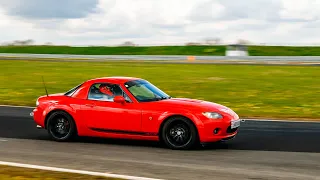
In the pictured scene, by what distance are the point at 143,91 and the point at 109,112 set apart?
2.64 ft

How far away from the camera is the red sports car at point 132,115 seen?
33.4 ft

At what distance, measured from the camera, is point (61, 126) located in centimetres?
1138

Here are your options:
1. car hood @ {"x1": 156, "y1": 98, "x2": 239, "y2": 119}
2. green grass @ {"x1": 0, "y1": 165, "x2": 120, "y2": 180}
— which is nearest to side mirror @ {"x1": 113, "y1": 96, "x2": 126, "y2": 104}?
car hood @ {"x1": 156, "y1": 98, "x2": 239, "y2": 119}

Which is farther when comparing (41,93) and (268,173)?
(41,93)

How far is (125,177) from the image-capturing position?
7.72 metres

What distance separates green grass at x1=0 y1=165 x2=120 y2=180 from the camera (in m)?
7.72

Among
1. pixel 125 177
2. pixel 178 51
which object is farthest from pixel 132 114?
pixel 178 51

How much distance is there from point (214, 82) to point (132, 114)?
1624 cm

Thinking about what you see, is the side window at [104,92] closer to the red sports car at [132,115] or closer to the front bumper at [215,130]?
the red sports car at [132,115]

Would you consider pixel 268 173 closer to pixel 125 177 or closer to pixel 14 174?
pixel 125 177

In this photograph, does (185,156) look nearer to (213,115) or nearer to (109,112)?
(213,115)

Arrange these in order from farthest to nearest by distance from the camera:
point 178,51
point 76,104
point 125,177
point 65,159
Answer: point 178,51
point 76,104
point 65,159
point 125,177

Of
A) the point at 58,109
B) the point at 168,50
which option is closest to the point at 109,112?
the point at 58,109

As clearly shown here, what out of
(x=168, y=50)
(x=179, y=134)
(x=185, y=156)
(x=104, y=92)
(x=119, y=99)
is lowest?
(x=185, y=156)
